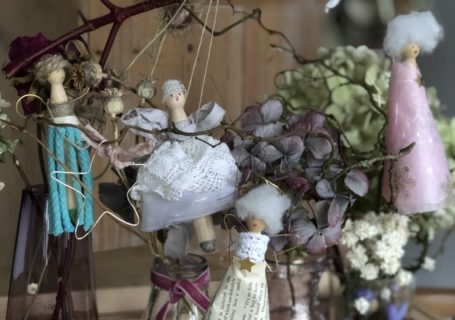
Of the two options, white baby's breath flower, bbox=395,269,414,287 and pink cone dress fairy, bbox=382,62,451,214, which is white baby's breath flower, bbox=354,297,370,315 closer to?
white baby's breath flower, bbox=395,269,414,287

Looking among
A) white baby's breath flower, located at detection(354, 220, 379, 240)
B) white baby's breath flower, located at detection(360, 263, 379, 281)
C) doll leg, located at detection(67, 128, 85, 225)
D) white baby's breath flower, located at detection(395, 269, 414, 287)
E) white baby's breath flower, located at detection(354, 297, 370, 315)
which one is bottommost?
white baby's breath flower, located at detection(354, 297, 370, 315)

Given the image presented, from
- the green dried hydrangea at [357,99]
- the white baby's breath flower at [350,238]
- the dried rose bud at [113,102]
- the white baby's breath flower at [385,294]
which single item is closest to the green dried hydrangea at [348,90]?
the green dried hydrangea at [357,99]

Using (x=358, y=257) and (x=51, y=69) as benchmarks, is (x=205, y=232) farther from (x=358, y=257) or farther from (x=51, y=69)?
(x=358, y=257)

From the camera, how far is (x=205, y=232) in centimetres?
57

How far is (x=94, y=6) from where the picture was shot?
744 mm

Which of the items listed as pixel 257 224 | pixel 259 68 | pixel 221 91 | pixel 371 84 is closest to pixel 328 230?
pixel 257 224

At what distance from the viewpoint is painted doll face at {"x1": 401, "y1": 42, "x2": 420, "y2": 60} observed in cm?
62

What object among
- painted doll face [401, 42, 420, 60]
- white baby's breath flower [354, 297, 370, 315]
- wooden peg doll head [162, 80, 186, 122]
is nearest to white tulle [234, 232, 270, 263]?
wooden peg doll head [162, 80, 186, 122]

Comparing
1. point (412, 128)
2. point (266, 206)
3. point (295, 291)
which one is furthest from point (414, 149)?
point (295, 291)

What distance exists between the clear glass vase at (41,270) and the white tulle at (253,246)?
0.17m

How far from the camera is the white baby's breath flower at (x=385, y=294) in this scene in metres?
0.87

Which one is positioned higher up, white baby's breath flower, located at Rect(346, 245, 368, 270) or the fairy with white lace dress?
the fairy with white lace dress

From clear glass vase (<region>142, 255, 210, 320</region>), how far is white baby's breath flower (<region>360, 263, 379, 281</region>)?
10.9 inches

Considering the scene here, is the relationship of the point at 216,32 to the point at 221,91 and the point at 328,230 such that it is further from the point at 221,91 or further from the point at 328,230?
the point at 328,230
